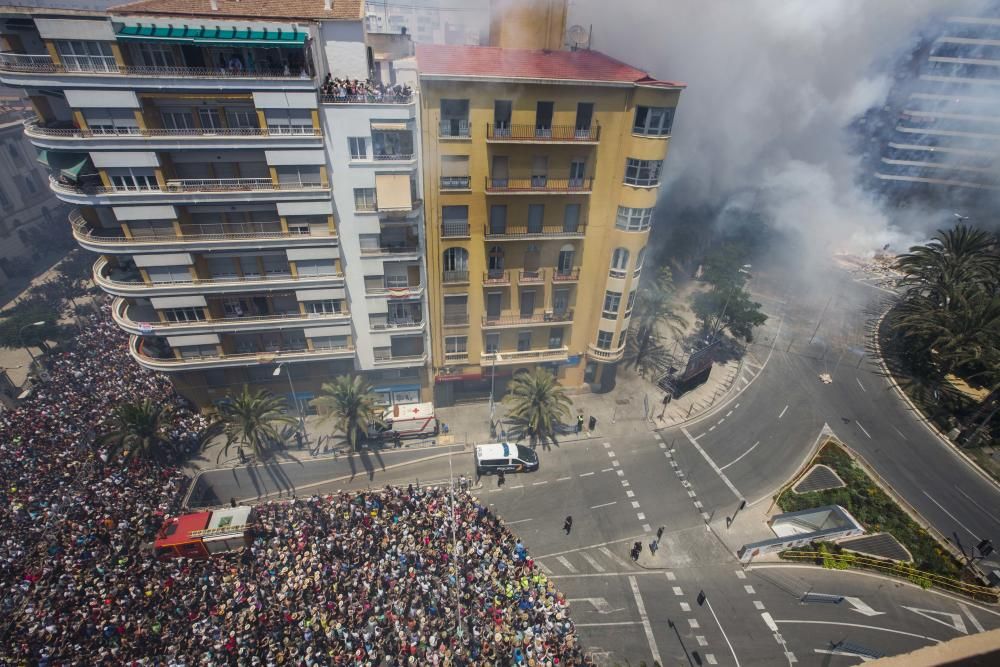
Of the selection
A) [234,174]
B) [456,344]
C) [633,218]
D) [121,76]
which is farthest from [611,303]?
[121,76]

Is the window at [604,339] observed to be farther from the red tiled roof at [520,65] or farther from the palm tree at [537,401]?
the red tiled roof at [520,65]

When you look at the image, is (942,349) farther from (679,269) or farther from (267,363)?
(267,363)

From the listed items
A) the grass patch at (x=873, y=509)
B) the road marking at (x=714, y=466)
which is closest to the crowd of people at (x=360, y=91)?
the road marking at (x=714, y=466)

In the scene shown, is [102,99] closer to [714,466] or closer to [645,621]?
[645,621]

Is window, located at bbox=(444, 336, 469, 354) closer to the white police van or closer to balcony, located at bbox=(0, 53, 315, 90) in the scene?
the white police van

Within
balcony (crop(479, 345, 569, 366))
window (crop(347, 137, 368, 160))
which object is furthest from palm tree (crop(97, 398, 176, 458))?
balcony (crop(479, 345, 569, 366))

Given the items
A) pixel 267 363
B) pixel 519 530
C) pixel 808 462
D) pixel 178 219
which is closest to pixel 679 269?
pixel 808 462
